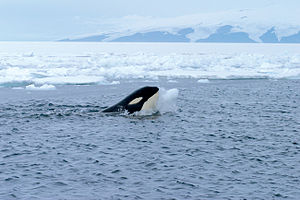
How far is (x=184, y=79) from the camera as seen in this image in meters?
36.5

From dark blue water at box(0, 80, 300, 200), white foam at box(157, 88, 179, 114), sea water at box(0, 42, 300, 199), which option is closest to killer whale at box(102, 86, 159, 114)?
sea water at box(0, 42, 300, 199)

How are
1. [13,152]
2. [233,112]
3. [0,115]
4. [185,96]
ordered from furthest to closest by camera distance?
[185,96], [233,112], [0,115], [13,152]

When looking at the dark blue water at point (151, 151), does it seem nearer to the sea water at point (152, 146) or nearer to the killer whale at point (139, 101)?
the sea water at point (152, 146)

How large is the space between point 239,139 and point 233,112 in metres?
5.58

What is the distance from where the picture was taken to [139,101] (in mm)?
19125

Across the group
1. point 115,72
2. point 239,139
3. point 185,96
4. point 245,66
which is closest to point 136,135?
point 239,139

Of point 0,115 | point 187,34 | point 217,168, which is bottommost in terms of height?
point 217,168

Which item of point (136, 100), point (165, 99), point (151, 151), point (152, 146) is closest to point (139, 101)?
point (136, 100)

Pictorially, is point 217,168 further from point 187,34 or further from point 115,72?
point 187,34

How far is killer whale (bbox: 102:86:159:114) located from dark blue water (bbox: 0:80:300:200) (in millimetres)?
855

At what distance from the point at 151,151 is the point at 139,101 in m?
6.65

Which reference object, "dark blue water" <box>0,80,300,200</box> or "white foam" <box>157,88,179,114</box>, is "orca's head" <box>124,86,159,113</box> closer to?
"white foam" <box>157,88,179,114</box>

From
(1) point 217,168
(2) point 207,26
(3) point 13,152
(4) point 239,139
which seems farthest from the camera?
(2) point 207,26

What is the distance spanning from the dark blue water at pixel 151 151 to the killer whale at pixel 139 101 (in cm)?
86
